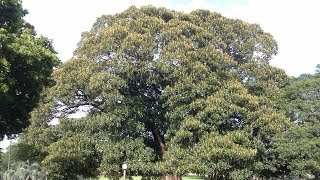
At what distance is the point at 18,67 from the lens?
62.1ft

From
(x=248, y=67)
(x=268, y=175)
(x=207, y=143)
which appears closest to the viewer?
(x=207, y=143)

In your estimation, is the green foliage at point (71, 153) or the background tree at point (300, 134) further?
the background tree at point (300, 134)

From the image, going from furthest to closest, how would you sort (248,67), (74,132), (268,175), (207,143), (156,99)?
(268,175), (248,67), (156,99), (74,132), (207,143)

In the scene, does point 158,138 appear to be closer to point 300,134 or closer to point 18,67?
point 18,67

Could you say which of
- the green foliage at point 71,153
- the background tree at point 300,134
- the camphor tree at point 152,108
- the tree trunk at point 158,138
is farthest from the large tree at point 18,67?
the background tree at point 300,134

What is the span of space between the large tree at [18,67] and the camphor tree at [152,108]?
0.79 meters

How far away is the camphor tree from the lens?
18.3 m

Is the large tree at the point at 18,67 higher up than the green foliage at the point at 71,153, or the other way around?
the large tree at the point at 18,67

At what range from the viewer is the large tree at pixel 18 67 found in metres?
17.5

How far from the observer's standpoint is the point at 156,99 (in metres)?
20.5

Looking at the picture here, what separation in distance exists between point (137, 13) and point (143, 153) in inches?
268

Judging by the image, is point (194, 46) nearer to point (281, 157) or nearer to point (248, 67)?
point (248, 67)

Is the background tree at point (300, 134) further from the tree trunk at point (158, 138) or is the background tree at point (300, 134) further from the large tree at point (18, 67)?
the large tree at point (18, 67)

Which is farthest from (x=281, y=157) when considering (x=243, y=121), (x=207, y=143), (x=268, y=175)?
(x=207, y=143)
